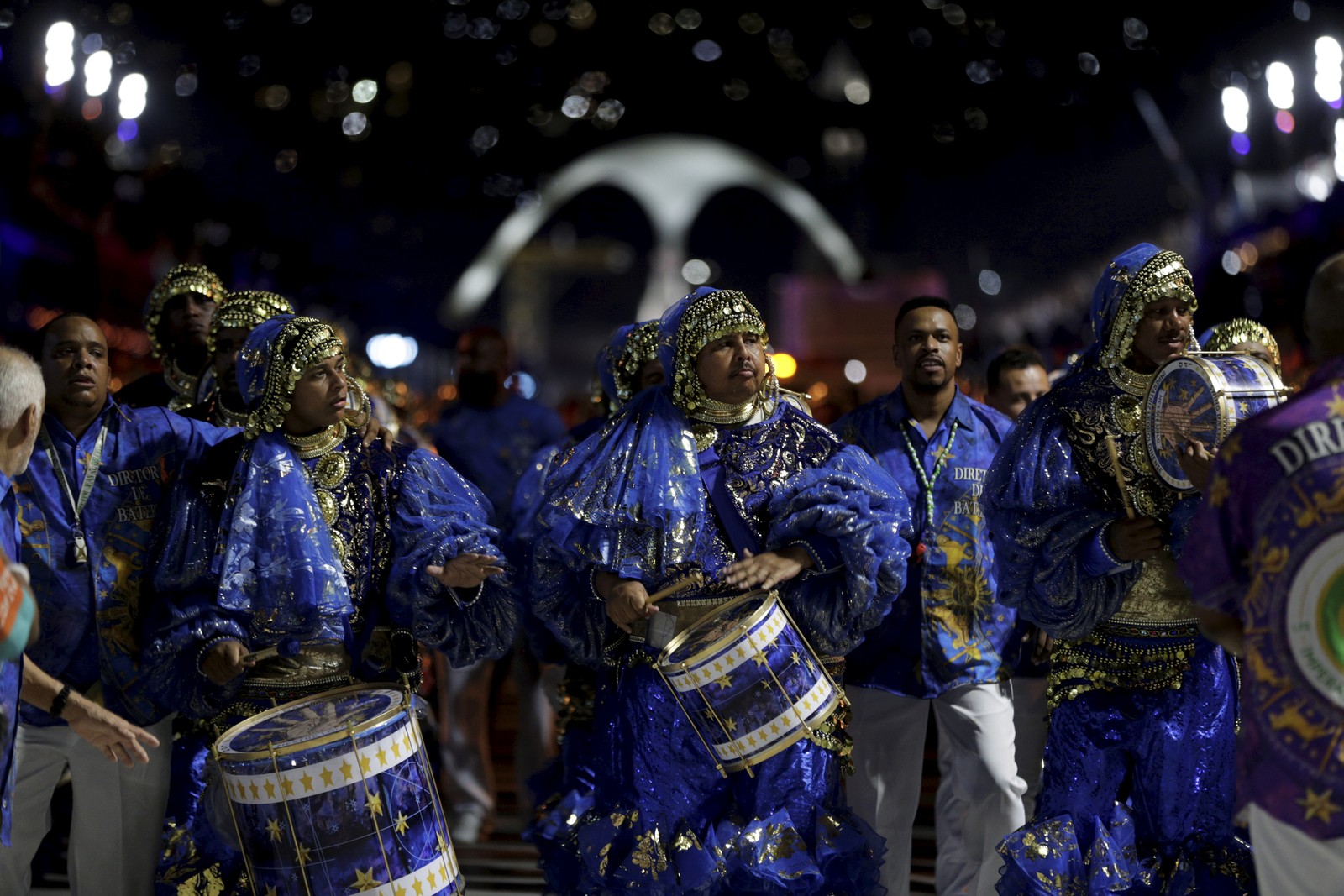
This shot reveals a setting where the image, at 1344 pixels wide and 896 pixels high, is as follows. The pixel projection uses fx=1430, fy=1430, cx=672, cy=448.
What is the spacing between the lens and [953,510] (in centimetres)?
544

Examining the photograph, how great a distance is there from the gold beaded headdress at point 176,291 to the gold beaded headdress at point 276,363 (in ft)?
4.53

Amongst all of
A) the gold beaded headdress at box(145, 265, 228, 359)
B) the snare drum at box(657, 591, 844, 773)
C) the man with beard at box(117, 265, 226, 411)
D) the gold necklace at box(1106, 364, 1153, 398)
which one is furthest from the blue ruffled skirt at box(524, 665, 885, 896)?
the gold beaded headdress at box(145, 265, 228, 359)

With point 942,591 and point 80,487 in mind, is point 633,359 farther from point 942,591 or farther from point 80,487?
point 80,487

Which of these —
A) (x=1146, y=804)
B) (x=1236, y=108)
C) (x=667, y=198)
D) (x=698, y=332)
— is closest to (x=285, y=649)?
(x=698, y=332)

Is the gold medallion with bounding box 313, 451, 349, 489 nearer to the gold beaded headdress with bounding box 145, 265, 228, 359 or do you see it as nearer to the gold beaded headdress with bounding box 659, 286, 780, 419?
the gold beaded headdress with bounding box 659, 286, 780, 419

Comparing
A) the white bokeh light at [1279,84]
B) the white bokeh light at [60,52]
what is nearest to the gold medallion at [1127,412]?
the white bokeh light at [60,52]

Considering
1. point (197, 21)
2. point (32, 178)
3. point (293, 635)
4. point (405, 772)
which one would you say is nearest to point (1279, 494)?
point (405, 772)

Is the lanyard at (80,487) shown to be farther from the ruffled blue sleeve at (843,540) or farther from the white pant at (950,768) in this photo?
the white pant at (950,768)

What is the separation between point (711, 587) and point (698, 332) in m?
0.84

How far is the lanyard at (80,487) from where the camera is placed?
4633 mm

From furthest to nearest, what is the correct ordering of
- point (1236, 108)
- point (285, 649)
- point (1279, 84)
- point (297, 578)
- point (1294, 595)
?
1. point (1236, 108)
2. point (1279, 84)
3. point (285, 649)
4. point (297, 578)
5. point (1294, 595)

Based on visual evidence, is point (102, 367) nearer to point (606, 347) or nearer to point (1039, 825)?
point (606, 347)

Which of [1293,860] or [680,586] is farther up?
[680,586]

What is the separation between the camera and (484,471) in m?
7.62
